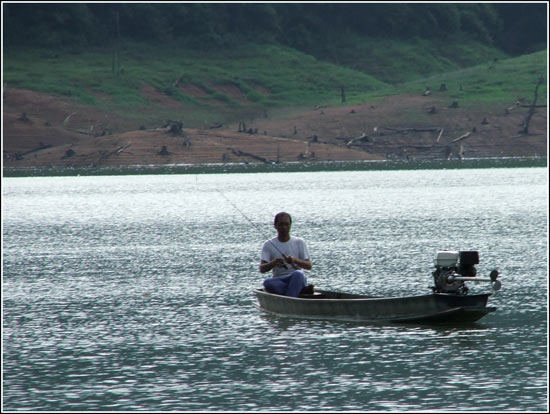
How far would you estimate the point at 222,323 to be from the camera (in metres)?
24.2

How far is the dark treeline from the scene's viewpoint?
170750 millimetres

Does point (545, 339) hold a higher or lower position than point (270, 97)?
lower

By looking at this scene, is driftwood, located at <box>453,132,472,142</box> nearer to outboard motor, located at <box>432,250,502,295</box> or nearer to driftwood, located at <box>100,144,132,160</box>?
driftwood, located at <box>100,144,132,160</box>

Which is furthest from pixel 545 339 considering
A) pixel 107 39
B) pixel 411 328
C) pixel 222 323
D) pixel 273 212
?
pixel 107 39

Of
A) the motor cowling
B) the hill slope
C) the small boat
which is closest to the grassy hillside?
the hill slope

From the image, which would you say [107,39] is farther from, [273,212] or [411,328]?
[411,328]

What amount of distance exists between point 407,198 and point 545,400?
200 ft

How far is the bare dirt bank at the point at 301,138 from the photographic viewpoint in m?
122

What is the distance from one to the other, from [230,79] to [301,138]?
3165 cm

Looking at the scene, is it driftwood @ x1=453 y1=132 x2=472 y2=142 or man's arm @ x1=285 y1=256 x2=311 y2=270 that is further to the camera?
driftwood @ x1=453 y1=132 x2=472 y2=142

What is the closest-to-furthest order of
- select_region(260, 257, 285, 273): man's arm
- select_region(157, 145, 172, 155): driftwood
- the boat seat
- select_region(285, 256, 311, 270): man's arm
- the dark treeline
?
select_region(285, 256, 311, 270): man's arm → select_region(260, 257, 285, 273): man's arm → the boat seat → select_region(157, 145, 172, 155): driftwood → the dark treeline

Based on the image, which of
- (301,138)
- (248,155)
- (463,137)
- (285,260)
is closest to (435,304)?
(285,260)

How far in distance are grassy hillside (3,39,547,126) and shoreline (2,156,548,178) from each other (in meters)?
7.06

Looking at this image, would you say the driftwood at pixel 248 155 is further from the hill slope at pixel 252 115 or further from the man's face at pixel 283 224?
the man's face at pixel 283 224
